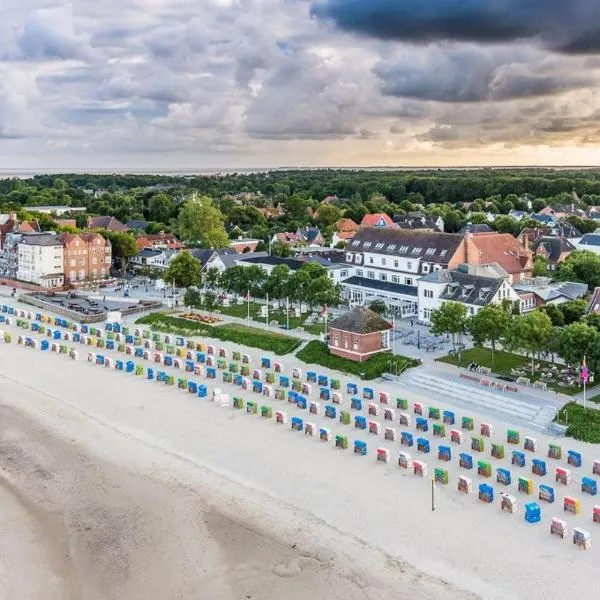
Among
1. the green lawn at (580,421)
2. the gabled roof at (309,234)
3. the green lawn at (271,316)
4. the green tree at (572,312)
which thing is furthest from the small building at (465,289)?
the gabled roof at (309,234)

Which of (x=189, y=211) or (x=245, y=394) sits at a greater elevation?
Result: (x=189, y=211)

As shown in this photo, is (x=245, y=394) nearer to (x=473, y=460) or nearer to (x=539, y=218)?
(x=473, y=460)

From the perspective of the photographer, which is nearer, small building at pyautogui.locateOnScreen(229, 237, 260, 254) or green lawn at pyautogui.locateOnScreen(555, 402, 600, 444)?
green lawn at pyautogui.locateOnScreen(555, 402, 600, 444)

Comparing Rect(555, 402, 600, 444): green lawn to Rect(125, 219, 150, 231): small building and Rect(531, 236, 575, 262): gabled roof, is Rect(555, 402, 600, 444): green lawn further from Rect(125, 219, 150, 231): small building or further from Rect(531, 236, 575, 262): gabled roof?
Rect(125, 219, 150, 231): small building

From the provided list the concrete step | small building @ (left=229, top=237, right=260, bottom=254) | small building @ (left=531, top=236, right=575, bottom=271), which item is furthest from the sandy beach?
small building @ (left=229, top=237, right=260, bottom=254)

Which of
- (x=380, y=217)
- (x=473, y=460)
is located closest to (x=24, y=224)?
(x=380, y=217)

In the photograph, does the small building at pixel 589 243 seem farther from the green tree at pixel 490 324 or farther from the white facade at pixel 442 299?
the green tree at pixel 490 324
